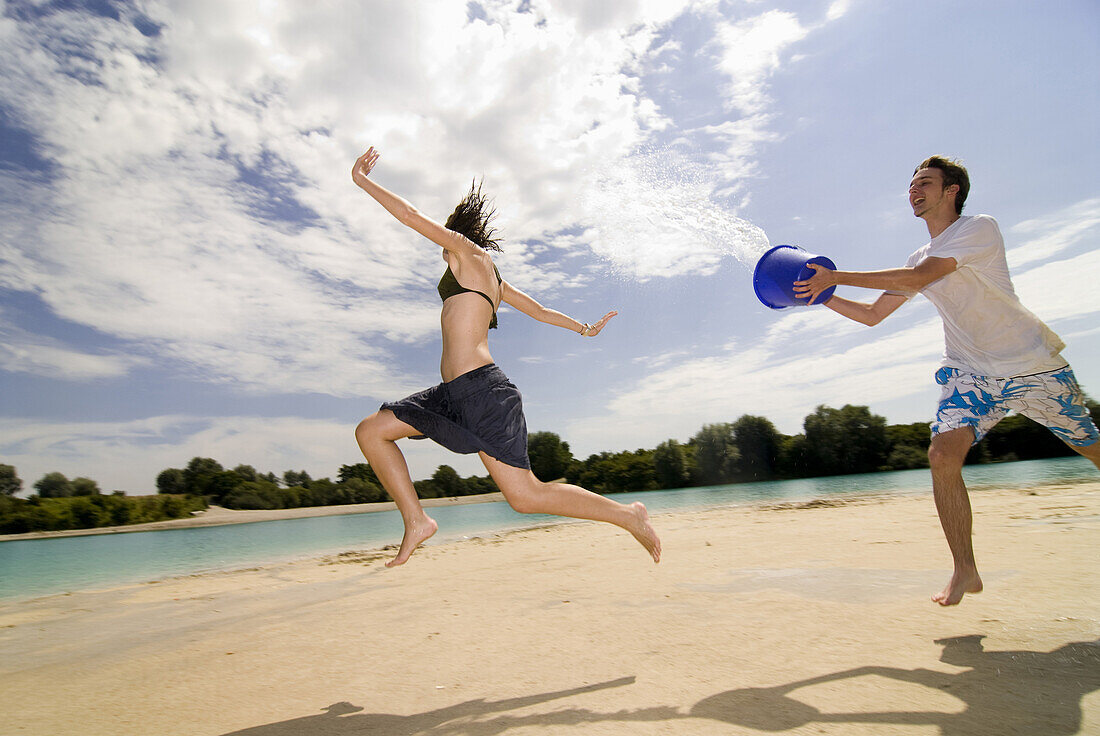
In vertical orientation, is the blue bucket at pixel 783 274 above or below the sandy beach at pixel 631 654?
above

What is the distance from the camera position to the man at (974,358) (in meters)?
2.80

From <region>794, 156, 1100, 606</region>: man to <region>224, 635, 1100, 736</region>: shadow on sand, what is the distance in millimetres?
683

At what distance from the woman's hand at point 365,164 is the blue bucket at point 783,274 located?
7.49ft

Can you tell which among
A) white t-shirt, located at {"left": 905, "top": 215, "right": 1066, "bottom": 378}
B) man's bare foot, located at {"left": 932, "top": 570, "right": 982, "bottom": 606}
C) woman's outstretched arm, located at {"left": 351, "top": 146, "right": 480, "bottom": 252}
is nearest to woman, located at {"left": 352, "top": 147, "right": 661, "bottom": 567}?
woman's outstretched arm, located at {"left": 351, "top": 146, "right": 480, "bottom": 252}

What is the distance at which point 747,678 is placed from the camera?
7.36 feet

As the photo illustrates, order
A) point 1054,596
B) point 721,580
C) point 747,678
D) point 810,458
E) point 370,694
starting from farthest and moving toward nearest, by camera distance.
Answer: point 810,458 < point 721,580 < point 1054,596 < point 370,694 < point 747,678

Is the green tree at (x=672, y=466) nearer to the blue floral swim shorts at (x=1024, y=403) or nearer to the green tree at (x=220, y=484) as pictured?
the green tree at (x=220, y=484)

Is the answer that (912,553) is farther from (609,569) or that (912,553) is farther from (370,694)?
(370,694)

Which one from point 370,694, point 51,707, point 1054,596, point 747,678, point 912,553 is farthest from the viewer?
point 912,553

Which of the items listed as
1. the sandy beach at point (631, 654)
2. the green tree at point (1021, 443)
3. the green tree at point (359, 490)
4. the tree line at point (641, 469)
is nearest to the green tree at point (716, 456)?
the tree line at point (641, 469)

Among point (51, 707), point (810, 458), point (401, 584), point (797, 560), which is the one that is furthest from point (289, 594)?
point (810, 458)

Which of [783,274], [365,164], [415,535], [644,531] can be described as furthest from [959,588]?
[365,164]

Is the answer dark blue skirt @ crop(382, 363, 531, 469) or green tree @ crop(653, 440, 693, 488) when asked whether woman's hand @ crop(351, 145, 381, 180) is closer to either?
dark blue skirt @ crop(382, 363, 531, 469)

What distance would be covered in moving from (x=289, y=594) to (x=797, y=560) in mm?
5326
